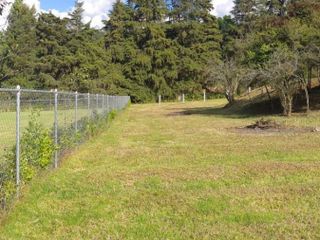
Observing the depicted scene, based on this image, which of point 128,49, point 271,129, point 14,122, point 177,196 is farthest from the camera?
point 128,49

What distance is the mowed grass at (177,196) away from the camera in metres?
5.18

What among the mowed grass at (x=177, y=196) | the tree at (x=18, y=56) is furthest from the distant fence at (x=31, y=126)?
the tree at (x=18, y=56)

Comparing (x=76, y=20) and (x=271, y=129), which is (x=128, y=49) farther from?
(x=271, y=129)

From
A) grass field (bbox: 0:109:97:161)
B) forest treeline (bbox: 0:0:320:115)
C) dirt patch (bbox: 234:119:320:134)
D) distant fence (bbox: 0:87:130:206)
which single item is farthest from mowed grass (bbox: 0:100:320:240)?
forest treeline (bbox: 0:0:320:115)

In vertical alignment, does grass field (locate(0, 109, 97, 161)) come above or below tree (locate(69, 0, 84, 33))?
below

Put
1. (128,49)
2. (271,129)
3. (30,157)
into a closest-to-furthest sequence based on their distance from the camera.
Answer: (30,157), (271,129), (128,49)

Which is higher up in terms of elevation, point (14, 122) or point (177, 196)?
point (14, 122)

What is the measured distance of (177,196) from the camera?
660 cm

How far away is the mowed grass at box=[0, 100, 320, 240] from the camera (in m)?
5.18

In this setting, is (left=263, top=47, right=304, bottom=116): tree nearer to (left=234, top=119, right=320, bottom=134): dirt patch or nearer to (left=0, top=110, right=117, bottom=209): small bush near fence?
(left=234, top=119, right=320, bottom=134): dirt patch

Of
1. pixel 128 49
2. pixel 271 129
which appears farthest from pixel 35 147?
pixel 128 49

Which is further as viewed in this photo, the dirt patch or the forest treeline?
the forest treeline

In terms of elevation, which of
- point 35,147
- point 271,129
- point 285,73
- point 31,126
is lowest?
point 271,129

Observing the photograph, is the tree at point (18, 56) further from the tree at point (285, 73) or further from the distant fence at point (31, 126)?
the distant fence at point (31, 126)
